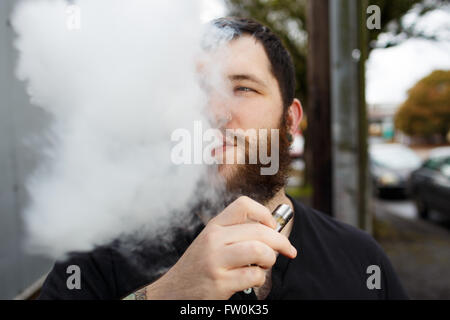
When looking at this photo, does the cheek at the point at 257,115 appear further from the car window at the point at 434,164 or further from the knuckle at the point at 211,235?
the car window at the point at 434,164

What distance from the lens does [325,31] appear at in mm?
3793

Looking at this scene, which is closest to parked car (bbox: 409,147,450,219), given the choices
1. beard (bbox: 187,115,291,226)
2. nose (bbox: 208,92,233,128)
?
beard (bbox: 187,115,291,226)

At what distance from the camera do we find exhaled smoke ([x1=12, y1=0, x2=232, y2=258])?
4.63ft

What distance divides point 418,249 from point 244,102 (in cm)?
646

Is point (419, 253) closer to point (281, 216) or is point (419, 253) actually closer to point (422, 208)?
point (422, 208)

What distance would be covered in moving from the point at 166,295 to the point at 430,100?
103 feet

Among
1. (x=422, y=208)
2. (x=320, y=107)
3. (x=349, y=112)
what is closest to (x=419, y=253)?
(x=422, y=208)

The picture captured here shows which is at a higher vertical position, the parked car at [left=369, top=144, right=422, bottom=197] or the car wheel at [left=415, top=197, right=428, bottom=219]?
the parked car at [left=369, top=144, right=422, bottom=197]

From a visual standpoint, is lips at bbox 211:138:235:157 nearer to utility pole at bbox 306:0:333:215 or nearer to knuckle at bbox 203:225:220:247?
knuckle at bbox 203:225:220:247

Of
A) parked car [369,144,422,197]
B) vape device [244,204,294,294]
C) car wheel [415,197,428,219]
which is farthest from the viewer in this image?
parked car [369,144,422,197]

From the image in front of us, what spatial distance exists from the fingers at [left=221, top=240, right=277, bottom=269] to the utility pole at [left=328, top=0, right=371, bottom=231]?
2.20m

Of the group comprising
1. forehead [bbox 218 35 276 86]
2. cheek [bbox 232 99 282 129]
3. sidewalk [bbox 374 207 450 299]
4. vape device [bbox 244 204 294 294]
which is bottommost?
sidewalk [bbox 374 207 450 299]
